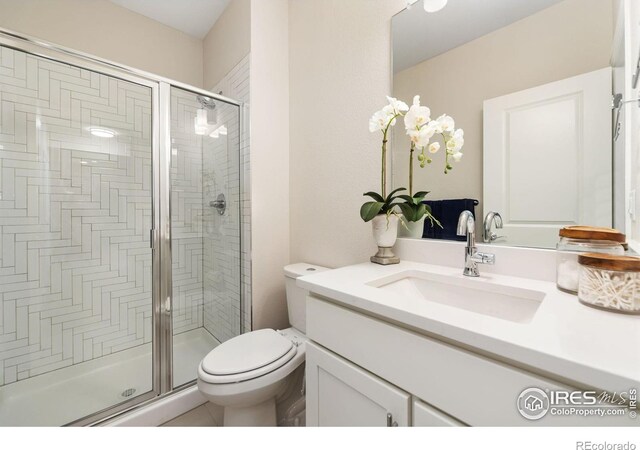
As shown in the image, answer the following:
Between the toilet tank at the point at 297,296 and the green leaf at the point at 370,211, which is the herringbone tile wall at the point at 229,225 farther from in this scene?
the green leaf at the point at 370,211

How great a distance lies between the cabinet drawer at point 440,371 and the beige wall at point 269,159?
0.92 meters

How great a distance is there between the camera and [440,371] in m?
0.51

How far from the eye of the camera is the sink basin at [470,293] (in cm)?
70

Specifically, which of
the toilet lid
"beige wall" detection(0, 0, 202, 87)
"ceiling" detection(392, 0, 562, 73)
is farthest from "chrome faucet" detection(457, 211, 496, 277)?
"beige wall" detection(0, 0, 202, 87)

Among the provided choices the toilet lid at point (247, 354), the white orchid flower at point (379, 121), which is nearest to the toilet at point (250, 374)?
the toilet lid at point (247, 354)

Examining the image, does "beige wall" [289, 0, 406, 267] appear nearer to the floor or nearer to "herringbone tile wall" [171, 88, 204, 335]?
"herringbone tile wall" [171, 88, 204, 335]

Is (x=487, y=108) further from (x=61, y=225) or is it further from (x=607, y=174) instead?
(x=61, y=225)

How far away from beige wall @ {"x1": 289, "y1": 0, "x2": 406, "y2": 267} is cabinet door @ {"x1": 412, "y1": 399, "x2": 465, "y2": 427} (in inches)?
28.9

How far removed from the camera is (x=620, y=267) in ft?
1.67

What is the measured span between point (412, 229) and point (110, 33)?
7.60ft

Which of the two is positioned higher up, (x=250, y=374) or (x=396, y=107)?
(x=396, y=107)

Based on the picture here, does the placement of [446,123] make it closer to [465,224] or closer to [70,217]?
[465,224]

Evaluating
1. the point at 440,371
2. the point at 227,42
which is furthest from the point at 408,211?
the point at 227,42
